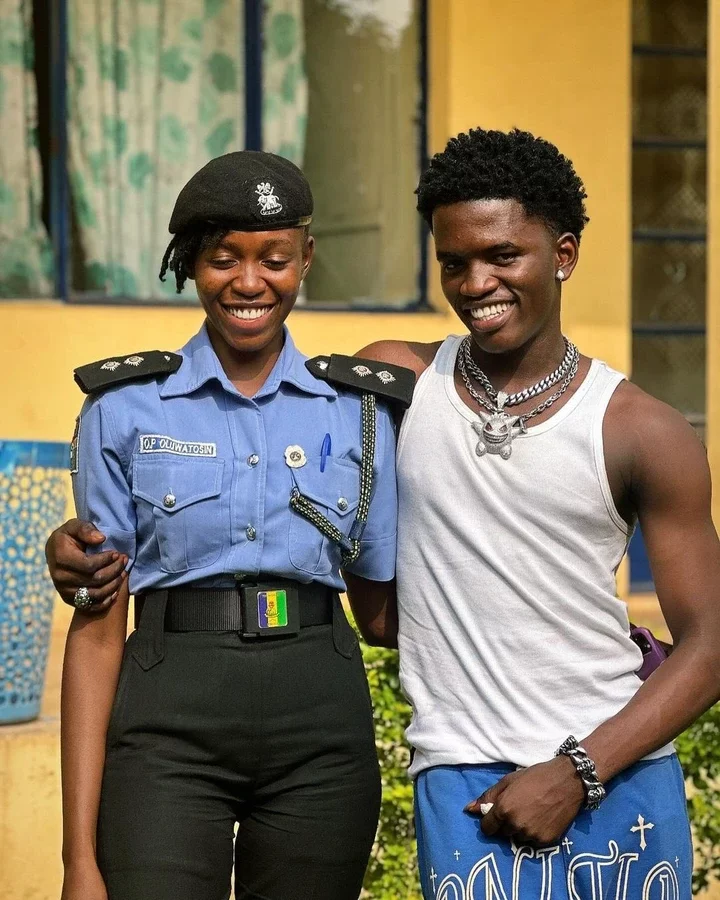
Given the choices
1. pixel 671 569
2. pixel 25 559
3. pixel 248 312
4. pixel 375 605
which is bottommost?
pixel 25 559

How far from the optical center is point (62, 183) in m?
6.23

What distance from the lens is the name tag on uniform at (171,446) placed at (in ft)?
8.42

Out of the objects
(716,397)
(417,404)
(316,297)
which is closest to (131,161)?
(316,297)

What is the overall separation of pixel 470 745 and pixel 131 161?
170 inches

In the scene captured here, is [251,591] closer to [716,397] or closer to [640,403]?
[640,403]

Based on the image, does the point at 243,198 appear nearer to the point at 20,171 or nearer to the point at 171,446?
the point at 171,446

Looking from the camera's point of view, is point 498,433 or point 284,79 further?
point 284,79

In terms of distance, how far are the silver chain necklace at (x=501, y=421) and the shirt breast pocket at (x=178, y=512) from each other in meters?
0.47

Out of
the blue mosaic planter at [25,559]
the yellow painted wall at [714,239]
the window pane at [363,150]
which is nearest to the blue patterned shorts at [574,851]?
the blue mosaic planter at [25,559]

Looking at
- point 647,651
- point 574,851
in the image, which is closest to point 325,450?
point 647,651

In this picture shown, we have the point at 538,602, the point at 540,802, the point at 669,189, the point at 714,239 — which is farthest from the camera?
the point at 669,189

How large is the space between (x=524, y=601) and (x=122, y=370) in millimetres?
805

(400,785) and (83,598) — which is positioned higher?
(83,598)

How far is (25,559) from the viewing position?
4.59 metres
